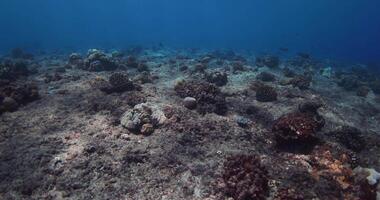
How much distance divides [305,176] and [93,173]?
623cm

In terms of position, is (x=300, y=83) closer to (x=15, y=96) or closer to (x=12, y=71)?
(x=15, y=96)

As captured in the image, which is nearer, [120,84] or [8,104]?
[8,104]

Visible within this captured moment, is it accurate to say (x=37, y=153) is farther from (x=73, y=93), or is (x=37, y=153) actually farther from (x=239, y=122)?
(x=239, y=122)

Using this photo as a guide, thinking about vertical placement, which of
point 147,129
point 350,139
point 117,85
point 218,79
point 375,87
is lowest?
point 375,87

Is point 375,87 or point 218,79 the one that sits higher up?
point 218,79

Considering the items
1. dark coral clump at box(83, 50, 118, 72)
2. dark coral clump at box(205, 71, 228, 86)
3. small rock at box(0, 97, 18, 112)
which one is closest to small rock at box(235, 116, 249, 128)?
dark coral clump at box(205, 71, 228, 86)

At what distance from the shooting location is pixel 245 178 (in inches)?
325

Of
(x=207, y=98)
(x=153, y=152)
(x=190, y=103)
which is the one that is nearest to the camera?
(x=153, y=152)

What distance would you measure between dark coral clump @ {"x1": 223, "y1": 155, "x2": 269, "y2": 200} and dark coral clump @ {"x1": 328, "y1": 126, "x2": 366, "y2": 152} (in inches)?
177

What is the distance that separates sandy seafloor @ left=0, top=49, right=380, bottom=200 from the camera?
8.49 meters

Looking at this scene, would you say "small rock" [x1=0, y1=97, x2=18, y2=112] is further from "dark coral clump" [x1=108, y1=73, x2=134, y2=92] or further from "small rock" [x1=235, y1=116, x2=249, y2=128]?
"small rock" [x1=235, y1=116, x2=249, y2=128]

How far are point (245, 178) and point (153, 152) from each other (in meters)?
3.21

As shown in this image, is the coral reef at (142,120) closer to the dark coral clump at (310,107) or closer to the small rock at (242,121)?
the small rock at (242,121)

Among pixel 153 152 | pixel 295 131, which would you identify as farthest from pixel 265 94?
pixel 153 152
